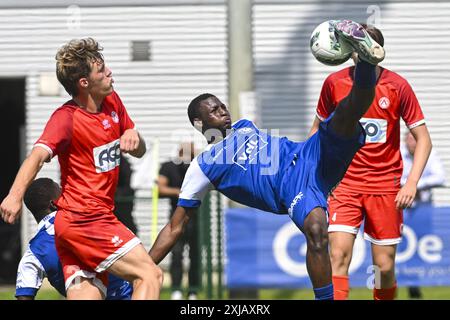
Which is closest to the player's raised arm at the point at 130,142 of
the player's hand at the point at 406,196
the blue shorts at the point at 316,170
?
the blue shorts at the point at 316,170

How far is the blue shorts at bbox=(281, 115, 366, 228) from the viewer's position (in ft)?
23.1

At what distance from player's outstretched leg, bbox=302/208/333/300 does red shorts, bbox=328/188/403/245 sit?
115 cm

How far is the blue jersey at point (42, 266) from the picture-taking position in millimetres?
7215

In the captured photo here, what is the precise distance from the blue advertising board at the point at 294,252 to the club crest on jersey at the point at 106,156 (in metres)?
6.01

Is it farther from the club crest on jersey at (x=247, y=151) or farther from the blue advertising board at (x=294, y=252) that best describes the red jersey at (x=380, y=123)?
the blue advertising board at (x=294, y=252)

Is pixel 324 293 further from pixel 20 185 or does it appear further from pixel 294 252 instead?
pixel 294 252

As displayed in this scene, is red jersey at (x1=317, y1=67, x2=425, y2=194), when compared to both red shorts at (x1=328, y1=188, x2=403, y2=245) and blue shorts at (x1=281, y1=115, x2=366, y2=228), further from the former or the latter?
blue shorts at (x1=281, y1=115, x2=366, y2=228)

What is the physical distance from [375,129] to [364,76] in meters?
1.47

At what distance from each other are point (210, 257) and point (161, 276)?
5945 mm

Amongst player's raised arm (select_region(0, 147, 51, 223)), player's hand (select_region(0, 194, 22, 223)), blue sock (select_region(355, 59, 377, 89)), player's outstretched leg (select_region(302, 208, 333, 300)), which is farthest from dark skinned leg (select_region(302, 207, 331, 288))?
player's hand (select_region(0, 194, 22, 223))

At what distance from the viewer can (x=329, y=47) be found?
22.1 feet

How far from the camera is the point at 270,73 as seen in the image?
16578mm
